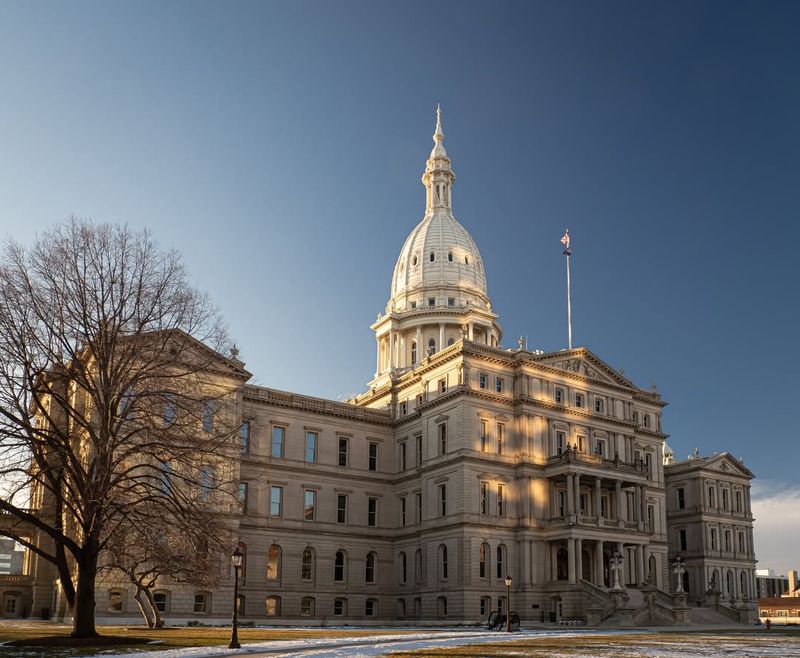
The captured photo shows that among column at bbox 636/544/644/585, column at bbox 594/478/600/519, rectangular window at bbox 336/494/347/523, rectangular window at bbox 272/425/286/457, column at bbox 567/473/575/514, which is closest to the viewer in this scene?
column at bbox 567/473/575/514

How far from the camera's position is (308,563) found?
7300 cm

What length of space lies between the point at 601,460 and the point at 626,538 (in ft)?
21.4

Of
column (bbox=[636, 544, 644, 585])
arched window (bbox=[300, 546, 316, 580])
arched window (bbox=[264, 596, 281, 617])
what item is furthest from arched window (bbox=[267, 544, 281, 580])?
column (bbox=[636, 544, 644, 585])

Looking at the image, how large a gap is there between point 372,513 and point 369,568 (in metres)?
4.67

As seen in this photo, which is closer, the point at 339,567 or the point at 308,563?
the point at 308,563

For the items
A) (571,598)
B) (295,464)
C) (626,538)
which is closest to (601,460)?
(626,538)

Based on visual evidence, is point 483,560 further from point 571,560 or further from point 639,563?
point 639,563

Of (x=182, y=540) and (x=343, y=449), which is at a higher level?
(x=343, y=449)

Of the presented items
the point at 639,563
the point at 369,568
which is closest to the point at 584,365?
the point at 639,563

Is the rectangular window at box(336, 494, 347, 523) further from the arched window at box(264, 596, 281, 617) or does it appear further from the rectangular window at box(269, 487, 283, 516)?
the arched window at box(264, 596, 281, 617)

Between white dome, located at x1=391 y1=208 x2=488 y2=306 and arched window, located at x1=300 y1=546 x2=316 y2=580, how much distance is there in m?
36.6

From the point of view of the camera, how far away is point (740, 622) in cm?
7206

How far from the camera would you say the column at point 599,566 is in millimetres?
68438

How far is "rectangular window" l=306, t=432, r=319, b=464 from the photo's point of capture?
247 feet
